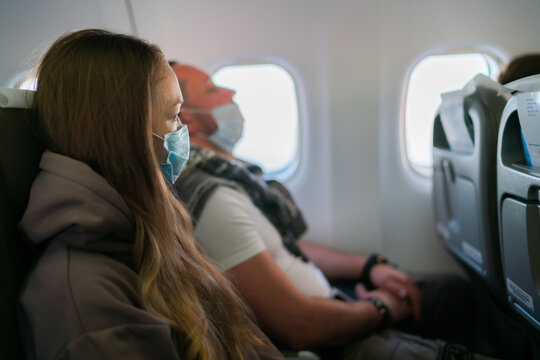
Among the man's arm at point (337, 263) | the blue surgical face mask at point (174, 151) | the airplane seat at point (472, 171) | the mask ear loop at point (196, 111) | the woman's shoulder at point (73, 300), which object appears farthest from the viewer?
the man's arm at point (337, 263)

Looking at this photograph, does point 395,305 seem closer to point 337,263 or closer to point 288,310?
point 337,263

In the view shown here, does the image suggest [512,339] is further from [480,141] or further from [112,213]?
[112,213]

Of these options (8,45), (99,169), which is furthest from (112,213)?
(8,45)

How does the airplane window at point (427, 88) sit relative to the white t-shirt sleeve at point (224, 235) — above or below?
above

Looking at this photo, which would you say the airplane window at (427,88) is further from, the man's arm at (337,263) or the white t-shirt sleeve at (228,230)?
the white t-shirt sleeve at (228,230)

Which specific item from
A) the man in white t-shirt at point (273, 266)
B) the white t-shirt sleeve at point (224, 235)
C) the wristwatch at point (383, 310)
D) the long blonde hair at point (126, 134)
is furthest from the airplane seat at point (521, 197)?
the long blonde hair at point (126, 134)

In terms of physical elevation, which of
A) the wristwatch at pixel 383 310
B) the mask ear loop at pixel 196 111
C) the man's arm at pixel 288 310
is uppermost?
the mask ear loop at pixel 196 111

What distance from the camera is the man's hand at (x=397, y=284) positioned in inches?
76.7

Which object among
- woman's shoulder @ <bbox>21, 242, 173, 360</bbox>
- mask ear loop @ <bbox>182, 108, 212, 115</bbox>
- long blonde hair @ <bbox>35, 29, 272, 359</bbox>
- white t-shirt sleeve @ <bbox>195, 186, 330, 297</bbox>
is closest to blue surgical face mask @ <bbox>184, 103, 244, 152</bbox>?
mask ear loop @ <bbox>182, 108, 212, 115</bbox>

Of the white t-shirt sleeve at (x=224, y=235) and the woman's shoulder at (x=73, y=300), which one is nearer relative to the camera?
the woman's shoulder at (x=73, y=300)

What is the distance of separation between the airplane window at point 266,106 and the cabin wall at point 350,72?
2.4 inches

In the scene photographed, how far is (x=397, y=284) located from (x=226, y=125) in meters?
1.24

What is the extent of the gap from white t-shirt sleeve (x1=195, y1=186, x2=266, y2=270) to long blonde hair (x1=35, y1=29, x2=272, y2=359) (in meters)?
0.47

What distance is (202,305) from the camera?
991mm
